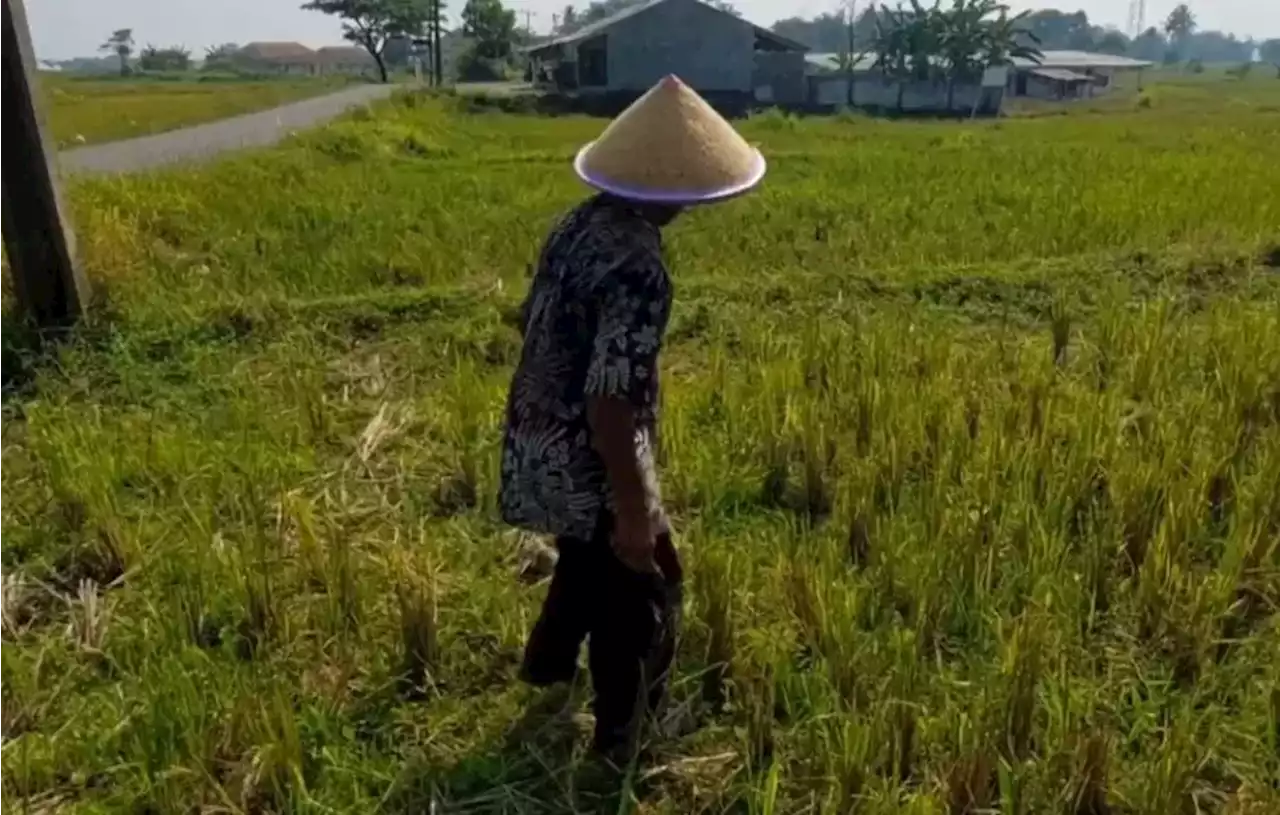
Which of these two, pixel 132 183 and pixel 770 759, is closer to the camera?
pixel 770 759

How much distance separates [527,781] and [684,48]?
30908 mm

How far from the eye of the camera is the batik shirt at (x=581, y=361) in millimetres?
2047

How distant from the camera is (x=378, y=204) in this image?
876cm

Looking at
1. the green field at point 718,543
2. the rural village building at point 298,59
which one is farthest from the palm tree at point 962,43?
the rural village building at point 298,59

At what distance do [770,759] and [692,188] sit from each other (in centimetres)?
112

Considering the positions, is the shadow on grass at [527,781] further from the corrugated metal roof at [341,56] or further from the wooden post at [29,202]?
the corrugated metal roof at [341,56]

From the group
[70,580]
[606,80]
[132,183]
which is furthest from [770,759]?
[606,80]

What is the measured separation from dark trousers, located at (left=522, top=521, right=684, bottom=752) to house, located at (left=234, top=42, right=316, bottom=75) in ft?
282

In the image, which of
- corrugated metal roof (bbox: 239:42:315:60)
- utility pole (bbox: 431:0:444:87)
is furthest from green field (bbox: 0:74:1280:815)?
corrugated metal roof (bbox: 239:42:315:60)

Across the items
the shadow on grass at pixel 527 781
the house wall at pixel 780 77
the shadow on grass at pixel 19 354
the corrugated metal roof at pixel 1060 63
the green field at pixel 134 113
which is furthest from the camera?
the corrugated metal roof at pixel 1060 63

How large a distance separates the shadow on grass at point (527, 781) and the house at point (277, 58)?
8589cm

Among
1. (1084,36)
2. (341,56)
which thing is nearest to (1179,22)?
(1084,36)

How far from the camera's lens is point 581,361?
7.20 ft

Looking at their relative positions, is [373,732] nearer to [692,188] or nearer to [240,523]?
[240,523]
